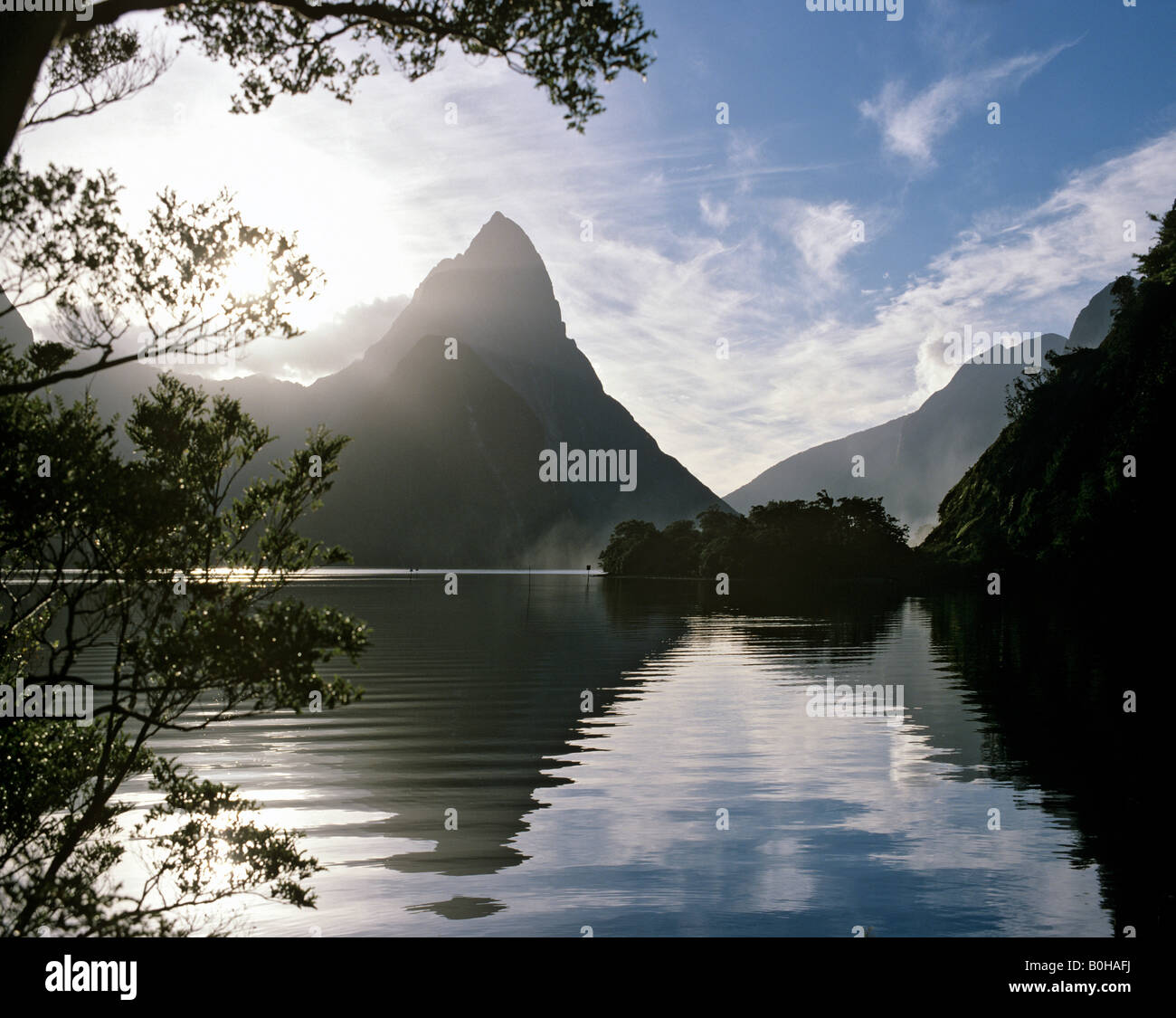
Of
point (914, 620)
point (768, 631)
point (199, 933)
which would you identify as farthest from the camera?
point (914, 620)

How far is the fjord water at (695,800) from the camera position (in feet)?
45.8

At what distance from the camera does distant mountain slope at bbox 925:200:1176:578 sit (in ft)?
282

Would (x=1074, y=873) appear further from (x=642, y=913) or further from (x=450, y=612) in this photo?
(x=450, y=612)

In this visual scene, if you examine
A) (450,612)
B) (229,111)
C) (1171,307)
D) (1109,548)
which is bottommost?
(450,612)

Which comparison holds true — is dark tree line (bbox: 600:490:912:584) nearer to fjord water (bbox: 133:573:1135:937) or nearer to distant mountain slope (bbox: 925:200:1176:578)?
distant mountain slope (bbox: 925:200:1176:578)

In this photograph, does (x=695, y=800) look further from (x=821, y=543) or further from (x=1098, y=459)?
(x=821, y=543)

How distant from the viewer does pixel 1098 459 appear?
3688 inches

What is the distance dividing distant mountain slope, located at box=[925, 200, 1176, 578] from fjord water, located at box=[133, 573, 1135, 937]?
4878cm

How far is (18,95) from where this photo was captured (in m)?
8.13

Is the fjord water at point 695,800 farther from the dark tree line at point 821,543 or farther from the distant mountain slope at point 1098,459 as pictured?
the dark tree line at point 821,543

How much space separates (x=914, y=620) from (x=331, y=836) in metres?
69.2

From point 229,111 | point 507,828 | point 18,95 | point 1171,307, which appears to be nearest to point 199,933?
point 507,828

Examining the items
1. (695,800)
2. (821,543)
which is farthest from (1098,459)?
(695,800)

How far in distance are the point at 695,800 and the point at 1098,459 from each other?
91121 millimetres
